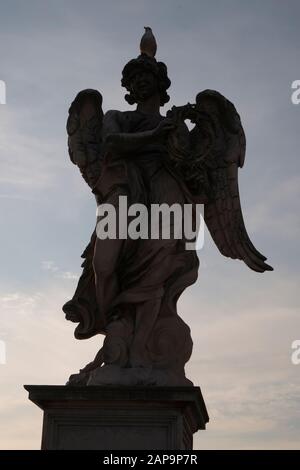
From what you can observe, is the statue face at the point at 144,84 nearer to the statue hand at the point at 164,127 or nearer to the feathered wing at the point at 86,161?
the feathered wing at the point at 86,161

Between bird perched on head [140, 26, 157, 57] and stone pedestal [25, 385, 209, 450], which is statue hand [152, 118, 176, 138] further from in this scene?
stone pedestal [25, 385, 209, 450]

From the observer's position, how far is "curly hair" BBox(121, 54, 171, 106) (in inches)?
372

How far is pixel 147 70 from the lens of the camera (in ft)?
31.0

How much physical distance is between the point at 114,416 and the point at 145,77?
3725 mm

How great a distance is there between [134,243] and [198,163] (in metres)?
1.07

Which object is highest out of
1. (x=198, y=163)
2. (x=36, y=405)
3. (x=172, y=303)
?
(x=198, y=163)

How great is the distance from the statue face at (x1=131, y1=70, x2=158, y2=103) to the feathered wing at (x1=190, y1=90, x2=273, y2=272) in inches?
23.2

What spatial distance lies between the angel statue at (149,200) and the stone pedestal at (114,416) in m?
0.40

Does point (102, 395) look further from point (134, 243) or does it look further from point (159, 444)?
point (134, 243)

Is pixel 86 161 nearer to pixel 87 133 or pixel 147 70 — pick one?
pixel 87 133

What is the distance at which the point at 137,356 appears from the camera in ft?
27.7
